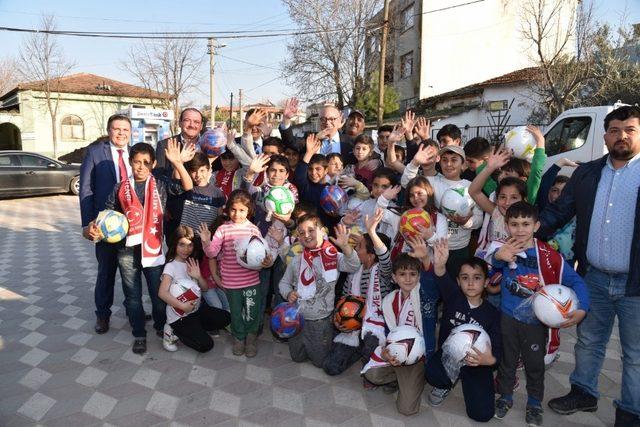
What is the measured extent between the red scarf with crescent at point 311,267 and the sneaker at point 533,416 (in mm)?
1726

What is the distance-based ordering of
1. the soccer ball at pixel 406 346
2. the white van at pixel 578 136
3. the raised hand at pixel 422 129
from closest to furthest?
the soccer ball at pixel 406 346
the raised hand at pixel 422 129
the white van at pixel 578 136

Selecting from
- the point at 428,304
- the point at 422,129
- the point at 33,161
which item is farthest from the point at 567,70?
the point at 33,161

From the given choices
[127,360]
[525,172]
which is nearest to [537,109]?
[525,172]

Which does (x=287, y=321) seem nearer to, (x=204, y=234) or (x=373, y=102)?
(x=204, y=234)

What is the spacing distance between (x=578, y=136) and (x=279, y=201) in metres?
6.41

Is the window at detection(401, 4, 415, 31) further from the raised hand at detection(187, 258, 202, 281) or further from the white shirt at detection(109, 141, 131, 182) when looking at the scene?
the raised hand at detection(187, 258, 202, 281)

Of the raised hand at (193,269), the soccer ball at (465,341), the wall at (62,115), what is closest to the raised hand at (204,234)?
the raised hand at (193,269)

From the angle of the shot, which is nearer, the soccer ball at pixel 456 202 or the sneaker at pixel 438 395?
the sneaker at pixel 438 395

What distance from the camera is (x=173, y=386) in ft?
11.4

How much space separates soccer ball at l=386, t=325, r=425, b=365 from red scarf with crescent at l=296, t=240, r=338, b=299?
2.67 ft

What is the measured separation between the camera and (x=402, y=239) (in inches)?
151

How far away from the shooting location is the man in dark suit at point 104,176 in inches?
161

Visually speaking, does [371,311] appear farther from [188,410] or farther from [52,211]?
[52,211]

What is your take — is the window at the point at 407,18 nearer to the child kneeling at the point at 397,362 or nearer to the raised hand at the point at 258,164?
the raised hand at the point at 258,164
